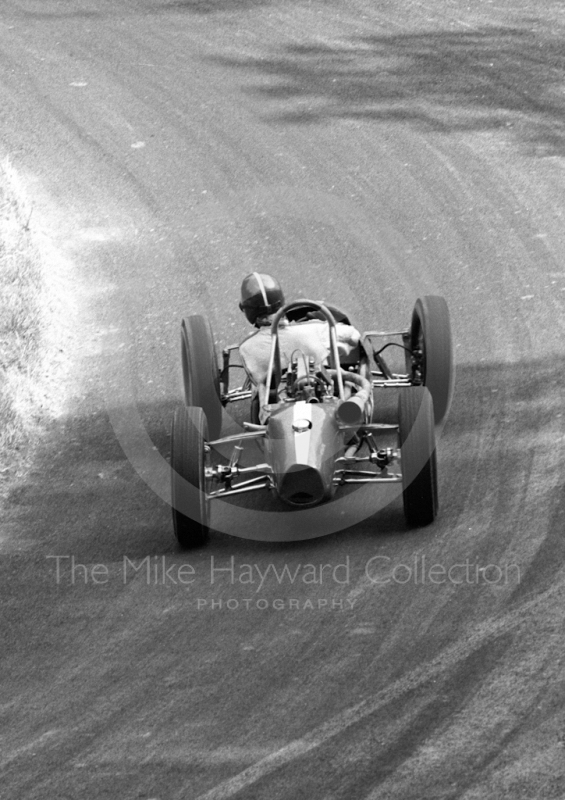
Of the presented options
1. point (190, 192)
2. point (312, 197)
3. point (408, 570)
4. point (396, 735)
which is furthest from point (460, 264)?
point (396, 735)

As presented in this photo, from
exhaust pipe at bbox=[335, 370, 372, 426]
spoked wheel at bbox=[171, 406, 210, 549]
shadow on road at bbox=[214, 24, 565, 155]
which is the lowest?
spoked wheel at bbox=[171, 406, 210, 549]

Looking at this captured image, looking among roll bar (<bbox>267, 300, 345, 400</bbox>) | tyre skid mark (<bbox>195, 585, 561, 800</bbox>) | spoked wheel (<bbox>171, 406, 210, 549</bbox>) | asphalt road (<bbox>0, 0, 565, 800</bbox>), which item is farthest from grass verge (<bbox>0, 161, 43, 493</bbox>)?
tyre skid mark (<bbox>195, 585, 561, 800</bbox>)

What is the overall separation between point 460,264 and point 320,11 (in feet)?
22.1

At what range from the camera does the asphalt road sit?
5656 mm

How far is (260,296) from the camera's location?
8125 millimetres

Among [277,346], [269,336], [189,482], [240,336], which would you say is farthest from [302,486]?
[240,336]

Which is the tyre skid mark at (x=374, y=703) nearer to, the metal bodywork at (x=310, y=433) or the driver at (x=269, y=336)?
the metal bodywork at (x=310, y=433)

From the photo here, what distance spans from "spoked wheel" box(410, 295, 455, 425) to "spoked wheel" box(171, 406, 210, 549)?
1.89 metres

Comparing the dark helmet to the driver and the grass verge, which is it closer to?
the driver

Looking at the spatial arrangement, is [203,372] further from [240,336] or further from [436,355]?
[240,336]

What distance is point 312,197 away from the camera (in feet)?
40.5

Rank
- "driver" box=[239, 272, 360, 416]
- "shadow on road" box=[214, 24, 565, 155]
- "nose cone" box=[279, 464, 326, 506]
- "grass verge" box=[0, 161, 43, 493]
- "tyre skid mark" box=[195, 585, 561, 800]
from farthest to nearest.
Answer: "shadow on road" box=[214, 24, 565, 155]
"grass verge" box=[0, 161, 43, 493]
"driver" box=[239, 272, 360, 416]
"nose cone" box=[279, 464, 326, 506]
"tyre skid mark" box=[195, 585, 561, 800]

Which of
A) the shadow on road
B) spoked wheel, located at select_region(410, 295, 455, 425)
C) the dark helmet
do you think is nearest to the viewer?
the dark helmet

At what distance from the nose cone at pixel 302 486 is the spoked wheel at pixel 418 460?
0.50 m
